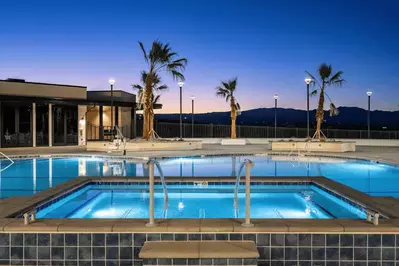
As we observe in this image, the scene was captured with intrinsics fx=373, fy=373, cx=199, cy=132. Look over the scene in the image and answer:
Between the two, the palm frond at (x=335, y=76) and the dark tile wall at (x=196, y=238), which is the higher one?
the palm frond at (x=335, y=76)

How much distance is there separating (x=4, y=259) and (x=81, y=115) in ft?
68.1

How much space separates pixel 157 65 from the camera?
1816cm

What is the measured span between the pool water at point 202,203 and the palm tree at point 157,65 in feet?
36.3

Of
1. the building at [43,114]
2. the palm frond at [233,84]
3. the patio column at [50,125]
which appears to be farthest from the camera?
the palm frond at [233,84]

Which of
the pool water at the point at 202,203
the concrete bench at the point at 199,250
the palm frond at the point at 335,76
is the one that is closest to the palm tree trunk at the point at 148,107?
the palm frond at the point at 335,76

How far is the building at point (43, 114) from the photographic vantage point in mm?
19094

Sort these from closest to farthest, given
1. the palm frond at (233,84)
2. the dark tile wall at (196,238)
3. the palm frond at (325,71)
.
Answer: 1. the dark tile wall at (196,238)
2. the palm frond at (325,71)
3. the palm frond at (233,84)

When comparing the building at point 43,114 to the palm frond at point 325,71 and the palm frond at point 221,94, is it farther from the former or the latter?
the palm frond at point 325,71

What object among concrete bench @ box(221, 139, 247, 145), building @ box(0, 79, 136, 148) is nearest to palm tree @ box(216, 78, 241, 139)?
concrete bench @ box(221, 139, 247, 145)

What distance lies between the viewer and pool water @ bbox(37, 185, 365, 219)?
5.77m

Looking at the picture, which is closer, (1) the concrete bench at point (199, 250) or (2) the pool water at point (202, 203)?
(1) the concrete bench at point (199, 250)

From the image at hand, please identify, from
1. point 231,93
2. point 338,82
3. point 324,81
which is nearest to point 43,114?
point 231,93

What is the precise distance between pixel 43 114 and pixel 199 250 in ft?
62.5

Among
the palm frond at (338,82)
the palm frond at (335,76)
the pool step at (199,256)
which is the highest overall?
the palm frond at (335,76)
